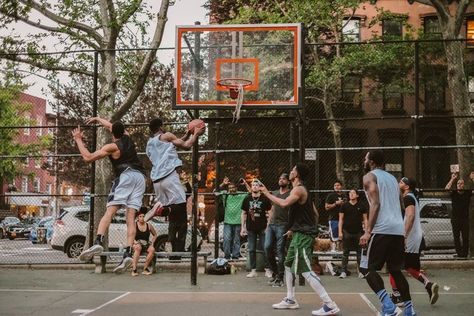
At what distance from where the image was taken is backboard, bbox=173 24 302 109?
38.9ft

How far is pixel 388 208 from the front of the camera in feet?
25.5

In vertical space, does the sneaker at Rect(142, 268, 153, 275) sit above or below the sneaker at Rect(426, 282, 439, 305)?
below

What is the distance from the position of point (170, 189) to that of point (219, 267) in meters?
3.92

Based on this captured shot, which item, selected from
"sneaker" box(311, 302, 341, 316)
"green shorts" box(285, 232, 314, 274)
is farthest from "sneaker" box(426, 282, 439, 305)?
"green shorts" box(285, 232, 314, 274)

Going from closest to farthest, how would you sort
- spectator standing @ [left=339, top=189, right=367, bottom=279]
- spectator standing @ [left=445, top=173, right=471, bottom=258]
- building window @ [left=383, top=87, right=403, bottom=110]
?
spectator standing @ [left=339, top=189, right=367, bottom=279] → spectator standing @ [left=445, top=173, right=471, bottom=258] → building window @ [left=383, top=87, right=403, bottom=110]

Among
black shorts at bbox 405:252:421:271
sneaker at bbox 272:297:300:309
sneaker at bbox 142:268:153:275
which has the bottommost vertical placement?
sneaker at bbox 142:268:153:275

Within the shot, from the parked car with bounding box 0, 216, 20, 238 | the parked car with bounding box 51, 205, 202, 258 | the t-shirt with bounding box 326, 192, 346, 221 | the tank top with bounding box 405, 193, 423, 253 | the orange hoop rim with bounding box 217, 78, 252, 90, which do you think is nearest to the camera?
the tank top with bounding box 405, 193, 423, 253

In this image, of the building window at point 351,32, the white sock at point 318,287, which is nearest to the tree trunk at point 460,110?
the white sock at point 318,287

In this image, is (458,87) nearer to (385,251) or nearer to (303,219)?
(303,219)

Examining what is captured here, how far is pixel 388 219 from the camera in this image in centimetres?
774

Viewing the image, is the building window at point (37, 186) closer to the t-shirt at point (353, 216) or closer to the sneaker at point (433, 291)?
the t-shirt at point (353, 216)

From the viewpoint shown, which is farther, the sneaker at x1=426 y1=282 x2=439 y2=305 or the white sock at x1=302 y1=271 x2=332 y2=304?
the sneaker at x1=426 y1=282 x2=439 y2=305

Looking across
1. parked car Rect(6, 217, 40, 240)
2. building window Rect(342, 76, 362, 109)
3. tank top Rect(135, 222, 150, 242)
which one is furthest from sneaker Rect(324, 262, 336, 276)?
parked car Rect(6, 217, 40, 240)

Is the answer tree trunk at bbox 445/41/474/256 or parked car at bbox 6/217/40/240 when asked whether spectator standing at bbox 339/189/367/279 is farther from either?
parked car at bbox 6/217/40/240
